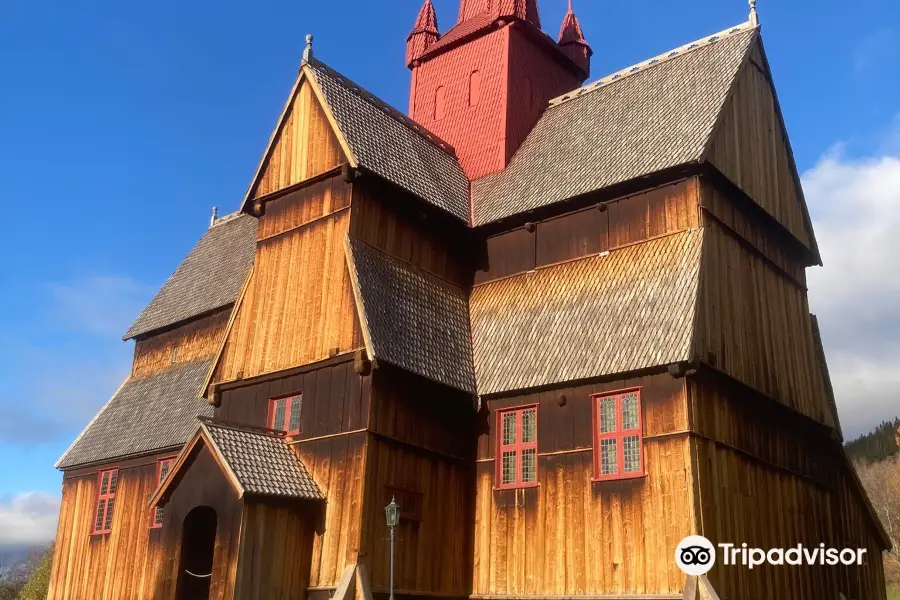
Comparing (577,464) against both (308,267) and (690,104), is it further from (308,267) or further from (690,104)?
(690,104)

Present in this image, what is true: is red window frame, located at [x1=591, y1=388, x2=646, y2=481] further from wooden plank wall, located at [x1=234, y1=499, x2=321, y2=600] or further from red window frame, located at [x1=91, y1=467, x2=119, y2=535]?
red window frame, located at [x1=91, y1=467, x2=119, y2=535]

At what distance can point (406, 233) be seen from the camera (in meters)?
23.4

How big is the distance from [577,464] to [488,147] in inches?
479

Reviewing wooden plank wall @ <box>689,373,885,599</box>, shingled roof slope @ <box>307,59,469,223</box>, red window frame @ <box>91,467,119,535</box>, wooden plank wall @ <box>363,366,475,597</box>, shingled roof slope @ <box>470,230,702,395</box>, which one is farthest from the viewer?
red window frame @ <box>91,467,119,535</box>

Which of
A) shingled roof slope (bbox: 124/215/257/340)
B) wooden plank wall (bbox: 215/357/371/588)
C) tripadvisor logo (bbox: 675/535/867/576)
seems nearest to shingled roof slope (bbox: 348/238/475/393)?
wooden plank wall (bbox: 215/357/371/588)

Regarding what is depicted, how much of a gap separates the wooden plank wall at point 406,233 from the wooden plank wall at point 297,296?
1.71 ft

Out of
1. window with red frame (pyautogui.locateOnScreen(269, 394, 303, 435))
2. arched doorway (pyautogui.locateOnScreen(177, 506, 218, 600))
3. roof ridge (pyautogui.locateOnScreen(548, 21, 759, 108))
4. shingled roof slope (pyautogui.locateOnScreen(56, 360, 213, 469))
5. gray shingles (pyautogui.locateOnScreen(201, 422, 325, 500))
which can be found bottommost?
arched doorway (pyautogui.locateOnScreen(177, 506, 218, 600))

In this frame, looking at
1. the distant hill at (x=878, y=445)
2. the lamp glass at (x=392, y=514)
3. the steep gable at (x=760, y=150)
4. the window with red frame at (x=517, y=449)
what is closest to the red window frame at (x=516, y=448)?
the window with red frame at (x=517, y=449)

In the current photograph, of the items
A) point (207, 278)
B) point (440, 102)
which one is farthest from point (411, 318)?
point (207, 278)

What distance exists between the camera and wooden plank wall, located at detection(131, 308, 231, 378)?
100 feet

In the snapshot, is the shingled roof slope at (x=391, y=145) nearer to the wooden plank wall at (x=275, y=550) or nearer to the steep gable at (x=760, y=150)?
the steep gable at (x=760, y=150)

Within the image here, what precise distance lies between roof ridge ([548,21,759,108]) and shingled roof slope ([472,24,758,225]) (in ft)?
0.12

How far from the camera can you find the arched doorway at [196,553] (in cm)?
2002

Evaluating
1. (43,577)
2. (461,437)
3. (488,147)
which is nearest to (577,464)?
(461,437)
